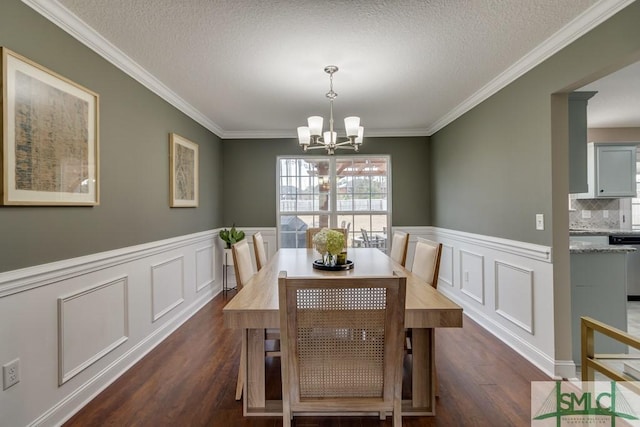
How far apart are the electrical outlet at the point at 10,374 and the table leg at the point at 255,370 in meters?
1.12

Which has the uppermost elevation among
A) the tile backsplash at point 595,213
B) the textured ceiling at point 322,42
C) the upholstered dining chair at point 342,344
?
the textured ceiling at point 322,42

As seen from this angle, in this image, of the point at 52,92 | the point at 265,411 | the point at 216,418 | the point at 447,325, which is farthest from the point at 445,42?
the point at 216,418

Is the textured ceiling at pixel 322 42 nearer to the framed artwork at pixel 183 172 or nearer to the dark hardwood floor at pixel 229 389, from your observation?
the framed artwork at pixel 183 172

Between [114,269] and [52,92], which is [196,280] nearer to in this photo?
[114,269]

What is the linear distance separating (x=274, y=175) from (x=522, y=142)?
10.8 ft

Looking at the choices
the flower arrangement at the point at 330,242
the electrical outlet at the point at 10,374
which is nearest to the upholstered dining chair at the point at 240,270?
the flower arrangement at the point at 330,242

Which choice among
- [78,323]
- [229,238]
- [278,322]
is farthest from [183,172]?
[278,322]

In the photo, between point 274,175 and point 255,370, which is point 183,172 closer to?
point 274,175

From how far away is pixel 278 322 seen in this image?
1475 mm

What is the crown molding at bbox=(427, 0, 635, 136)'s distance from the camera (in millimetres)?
1823

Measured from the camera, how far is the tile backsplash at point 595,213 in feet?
15.2

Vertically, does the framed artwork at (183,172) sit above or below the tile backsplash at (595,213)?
above

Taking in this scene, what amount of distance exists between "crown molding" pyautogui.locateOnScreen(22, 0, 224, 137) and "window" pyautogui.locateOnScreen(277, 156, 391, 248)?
6.69 ft

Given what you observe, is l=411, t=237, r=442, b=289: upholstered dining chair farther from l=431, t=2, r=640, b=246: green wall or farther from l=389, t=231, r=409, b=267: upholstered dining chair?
l=431, t=2, r=640, b=246: green wall
